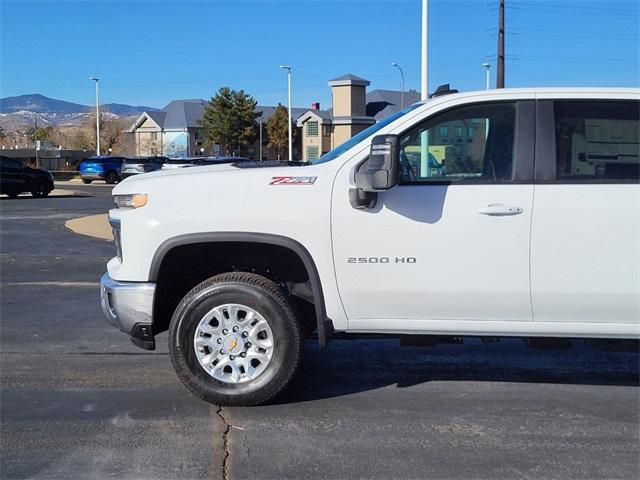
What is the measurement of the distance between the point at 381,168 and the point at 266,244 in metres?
0.97

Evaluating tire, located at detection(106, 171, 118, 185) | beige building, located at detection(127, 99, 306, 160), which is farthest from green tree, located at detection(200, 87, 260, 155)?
tire, located at detection(106, 171, 118, 185)

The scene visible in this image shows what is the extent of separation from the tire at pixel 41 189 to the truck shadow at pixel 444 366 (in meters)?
25.5

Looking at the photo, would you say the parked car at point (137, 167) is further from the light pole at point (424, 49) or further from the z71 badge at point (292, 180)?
the z71 badge at point (292, 180)

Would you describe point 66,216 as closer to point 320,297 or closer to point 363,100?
point 320,297

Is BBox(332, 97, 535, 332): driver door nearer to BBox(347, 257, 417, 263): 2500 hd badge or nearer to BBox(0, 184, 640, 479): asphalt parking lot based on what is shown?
BBox(347, 257, 417, 263): 2500 hd badge

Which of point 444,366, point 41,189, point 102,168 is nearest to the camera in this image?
point 444,366

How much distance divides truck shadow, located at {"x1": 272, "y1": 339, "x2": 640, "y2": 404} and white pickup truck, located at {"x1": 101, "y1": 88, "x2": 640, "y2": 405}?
0.76 metres

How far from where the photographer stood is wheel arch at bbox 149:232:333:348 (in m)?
4.80

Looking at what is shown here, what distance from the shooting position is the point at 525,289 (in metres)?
4.74

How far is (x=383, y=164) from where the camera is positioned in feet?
15.1

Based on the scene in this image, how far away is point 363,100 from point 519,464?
178ft

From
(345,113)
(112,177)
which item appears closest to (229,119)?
(345,113)

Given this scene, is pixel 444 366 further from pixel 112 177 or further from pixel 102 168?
pixel 112 177

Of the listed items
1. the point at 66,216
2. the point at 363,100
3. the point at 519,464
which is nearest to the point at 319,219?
the point at 519,464
